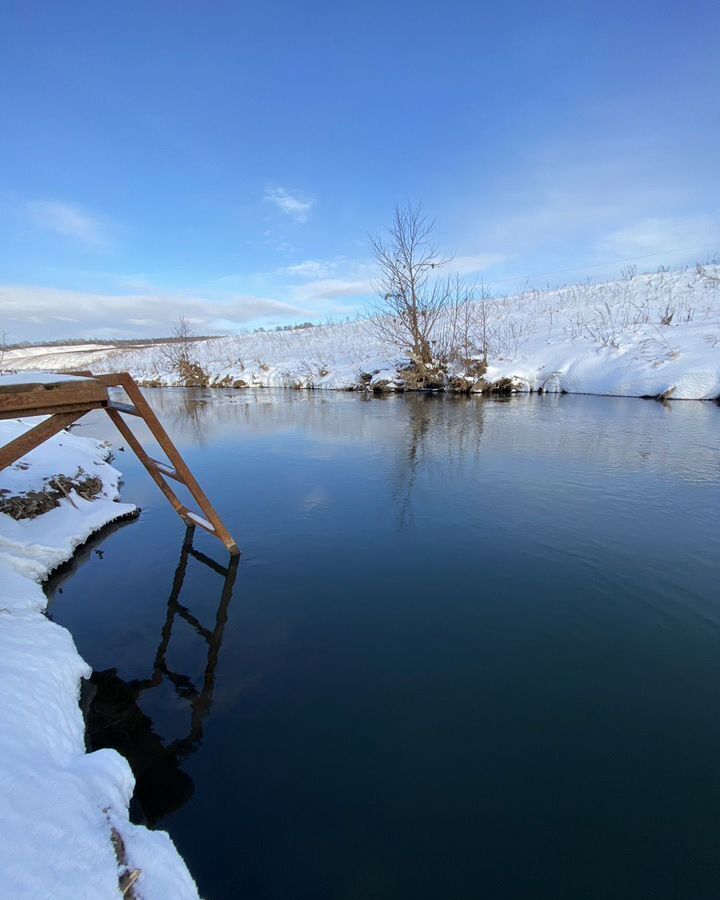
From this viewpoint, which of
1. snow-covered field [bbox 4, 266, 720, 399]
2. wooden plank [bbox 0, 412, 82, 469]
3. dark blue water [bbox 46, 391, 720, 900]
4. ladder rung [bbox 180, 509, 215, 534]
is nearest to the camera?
dark blue water [bbox 46, 391, 720, 900]

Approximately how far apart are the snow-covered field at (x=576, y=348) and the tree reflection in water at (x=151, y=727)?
18338 mm

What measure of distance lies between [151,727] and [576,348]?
77.0 ft

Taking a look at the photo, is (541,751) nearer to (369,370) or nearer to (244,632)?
(244,632)

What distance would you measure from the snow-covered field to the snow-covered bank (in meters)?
19.1

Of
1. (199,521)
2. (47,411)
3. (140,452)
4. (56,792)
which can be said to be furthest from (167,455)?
(56,792)

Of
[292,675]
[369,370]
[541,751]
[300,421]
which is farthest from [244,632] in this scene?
[369,370]

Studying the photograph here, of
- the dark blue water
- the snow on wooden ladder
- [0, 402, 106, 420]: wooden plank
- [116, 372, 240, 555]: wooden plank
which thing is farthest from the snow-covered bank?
[116, 372, 240, 555]: wooden plank

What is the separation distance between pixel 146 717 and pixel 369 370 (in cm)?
2379

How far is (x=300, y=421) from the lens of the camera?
15094mm

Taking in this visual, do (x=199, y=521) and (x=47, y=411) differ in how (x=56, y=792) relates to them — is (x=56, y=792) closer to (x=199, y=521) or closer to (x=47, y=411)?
(x=47, y=411)

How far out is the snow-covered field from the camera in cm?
1750

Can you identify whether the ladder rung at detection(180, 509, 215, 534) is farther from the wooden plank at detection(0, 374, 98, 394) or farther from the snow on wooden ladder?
the wooden plank at detection(0, 374, 98, 394)

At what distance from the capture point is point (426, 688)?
3135mm

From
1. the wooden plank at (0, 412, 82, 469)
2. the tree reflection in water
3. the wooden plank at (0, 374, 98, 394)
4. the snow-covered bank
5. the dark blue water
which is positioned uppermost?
the wooden plank at (0, 374, 98, 394)
